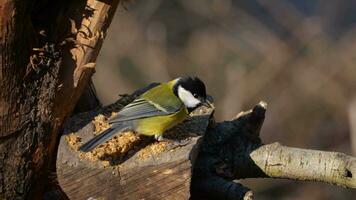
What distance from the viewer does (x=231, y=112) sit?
505 centimetres

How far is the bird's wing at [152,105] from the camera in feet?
8.74

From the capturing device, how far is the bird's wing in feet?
8.74

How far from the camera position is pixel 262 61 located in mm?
5332

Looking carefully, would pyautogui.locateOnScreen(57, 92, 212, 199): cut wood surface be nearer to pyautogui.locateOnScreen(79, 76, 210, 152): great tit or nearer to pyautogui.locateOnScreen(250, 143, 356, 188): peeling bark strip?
pyautogui.locateOnScreen(79, 76, 210, 152): great tit

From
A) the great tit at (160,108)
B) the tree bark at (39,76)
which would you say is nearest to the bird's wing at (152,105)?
the great tit at (160,108)

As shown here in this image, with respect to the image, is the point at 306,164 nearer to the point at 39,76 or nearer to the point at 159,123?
the point at 159,123

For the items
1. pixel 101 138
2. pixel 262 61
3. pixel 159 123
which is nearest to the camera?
pixel 101 138

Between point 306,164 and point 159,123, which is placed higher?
point 306,164

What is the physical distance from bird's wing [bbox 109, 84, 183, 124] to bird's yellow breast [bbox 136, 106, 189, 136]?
0.02 meters

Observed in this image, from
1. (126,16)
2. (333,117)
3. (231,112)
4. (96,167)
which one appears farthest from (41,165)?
(126,16)

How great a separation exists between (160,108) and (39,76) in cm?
66

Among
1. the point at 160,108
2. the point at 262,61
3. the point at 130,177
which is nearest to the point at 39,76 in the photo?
the point at 130,177

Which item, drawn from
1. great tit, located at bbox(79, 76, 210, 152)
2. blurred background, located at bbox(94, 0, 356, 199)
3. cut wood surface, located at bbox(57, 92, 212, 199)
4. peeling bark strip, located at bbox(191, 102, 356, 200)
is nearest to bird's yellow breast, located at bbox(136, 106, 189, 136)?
great tit, located at bbox(79, 76, 210, 152)

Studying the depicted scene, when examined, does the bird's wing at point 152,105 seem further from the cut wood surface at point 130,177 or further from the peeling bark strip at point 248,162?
the cut wood surface at point 130,177
